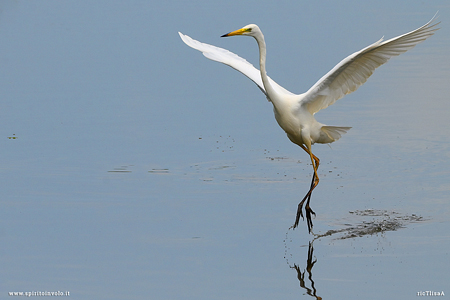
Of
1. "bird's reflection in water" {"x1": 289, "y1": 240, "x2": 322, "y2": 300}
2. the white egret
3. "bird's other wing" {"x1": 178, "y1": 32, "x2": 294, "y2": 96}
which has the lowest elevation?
"bird's reflection in water" {"x1": 289, "y1": 240, "x2": 322, "y2": 300}

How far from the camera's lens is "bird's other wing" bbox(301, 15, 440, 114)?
27.6 feet

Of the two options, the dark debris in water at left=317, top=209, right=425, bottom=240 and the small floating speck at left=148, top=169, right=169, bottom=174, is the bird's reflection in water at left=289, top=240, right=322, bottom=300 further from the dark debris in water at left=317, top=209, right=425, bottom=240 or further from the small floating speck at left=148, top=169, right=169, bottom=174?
the small floating speck at left=148, top=169, right=169, bottom=174

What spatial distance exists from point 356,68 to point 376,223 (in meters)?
1.93

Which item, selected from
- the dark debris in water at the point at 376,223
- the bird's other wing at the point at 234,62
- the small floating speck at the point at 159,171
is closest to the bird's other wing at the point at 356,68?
the bird's other wing at the point at 234,62

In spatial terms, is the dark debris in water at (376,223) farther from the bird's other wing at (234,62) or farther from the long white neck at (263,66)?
the bird's other wing at (234,62)

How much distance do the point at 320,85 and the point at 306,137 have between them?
84cm

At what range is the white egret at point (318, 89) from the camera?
340 inches

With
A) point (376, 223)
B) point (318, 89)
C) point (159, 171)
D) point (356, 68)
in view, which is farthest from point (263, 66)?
point (159, 171)

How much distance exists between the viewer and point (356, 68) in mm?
9039

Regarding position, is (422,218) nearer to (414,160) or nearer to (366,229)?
(366,229)

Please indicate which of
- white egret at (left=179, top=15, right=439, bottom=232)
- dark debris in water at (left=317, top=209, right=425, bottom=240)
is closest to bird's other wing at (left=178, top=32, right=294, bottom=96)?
white egret at (left=179, top=15, right=439, bottom=232)

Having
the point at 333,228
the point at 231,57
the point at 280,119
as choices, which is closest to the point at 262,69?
the point at 280,119

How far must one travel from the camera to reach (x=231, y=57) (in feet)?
35.3

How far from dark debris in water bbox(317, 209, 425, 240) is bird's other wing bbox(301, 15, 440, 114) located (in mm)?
1534
